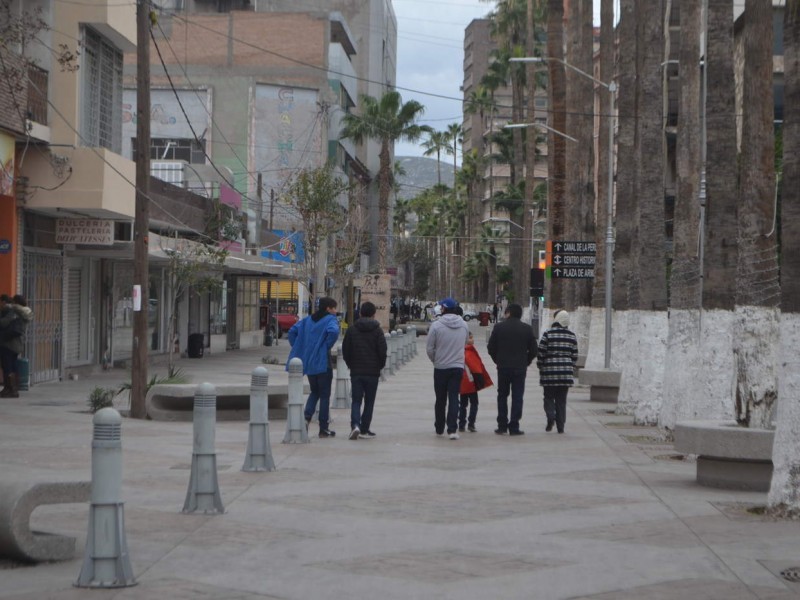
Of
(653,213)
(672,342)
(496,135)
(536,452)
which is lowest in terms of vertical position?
(536,452)

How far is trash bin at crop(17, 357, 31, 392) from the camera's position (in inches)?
998

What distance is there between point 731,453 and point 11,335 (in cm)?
1444

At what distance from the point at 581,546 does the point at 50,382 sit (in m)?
20.7

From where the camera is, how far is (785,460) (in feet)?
36.3

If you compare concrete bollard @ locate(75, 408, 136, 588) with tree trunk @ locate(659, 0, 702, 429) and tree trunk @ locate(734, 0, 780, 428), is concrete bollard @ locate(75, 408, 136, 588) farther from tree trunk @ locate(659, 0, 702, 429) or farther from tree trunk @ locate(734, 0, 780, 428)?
tree trunk @ locate(659, 0, 702, 429)

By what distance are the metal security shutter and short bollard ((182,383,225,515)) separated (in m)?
20.1

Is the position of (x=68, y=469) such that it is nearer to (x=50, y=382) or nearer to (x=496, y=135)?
(x=50, y=382)

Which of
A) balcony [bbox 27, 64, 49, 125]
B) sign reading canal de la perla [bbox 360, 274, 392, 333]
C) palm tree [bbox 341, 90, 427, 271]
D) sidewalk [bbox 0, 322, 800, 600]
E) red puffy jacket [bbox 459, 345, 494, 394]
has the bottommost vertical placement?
sidewalk [bbox 0, 322, 800, 600]

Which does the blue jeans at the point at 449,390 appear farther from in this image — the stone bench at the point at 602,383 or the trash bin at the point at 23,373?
the trash bin at the point at 23,373

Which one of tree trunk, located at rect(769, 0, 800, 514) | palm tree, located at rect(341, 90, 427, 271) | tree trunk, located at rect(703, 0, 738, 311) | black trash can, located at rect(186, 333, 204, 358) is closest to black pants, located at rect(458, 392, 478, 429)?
tree trunk, located at rect(703, 0, 738, 311)

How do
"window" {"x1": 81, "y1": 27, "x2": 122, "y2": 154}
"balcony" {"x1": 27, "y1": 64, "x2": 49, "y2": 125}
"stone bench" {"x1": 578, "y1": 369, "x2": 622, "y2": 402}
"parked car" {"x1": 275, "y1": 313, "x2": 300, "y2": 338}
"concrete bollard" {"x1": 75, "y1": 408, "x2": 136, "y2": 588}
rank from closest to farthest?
1. "concrete bollard" {"x1": 75, "y1": 408, "x2": 136, "y2": 588}
2. "balcony" {"x1": 27, "y1": 64, "x2": 49, "y2": 125}
3. "stone bench" {"x1": 578, "y1": 369, "x2": 622, "y2": 402}
4. "window" {"x1": 81, "y1": 27, "x2": 122, "y2": 154}
5. "parked car" {"x1": 275, "y1": 313, "x2": 300, "y2": 338}

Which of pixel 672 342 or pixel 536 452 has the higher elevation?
pixel 672 342

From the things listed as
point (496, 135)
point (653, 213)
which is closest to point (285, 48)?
point (496, 135)

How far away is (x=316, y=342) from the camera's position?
18.2 meters
